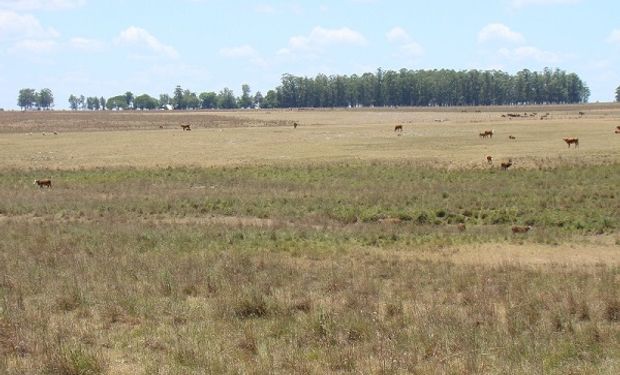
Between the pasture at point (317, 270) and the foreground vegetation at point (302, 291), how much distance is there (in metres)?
0.04

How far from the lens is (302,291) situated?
1183 cm

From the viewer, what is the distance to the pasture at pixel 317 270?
26.2 feet

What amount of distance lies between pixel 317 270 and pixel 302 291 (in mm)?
2339

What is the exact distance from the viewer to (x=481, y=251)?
1862 cm

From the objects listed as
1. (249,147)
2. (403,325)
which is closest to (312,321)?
(403,325)

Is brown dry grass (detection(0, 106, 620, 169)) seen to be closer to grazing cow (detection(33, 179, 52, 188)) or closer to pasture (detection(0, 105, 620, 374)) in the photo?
pasture (detection(0, 105, 620, 374))

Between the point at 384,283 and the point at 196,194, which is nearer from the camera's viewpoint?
the point at 384,283

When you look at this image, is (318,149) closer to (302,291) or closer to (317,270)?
(317,270)

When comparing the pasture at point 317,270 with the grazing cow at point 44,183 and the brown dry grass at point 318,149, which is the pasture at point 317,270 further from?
the brown dry grass at point 318,149

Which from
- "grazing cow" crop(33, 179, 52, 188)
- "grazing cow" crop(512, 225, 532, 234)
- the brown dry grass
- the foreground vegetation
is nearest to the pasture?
the foreground vegetation

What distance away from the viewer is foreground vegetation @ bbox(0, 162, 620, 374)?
7.84m

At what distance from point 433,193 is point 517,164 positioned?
1247 cm

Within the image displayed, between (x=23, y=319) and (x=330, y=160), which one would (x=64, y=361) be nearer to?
(x=23, y=319)

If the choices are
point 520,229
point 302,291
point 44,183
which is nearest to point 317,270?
point 302,291
